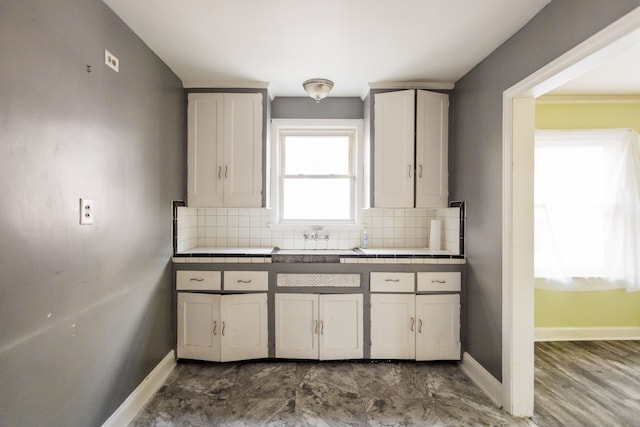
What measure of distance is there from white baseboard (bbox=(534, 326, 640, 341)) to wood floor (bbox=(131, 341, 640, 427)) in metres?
0.40

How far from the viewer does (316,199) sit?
3430mm

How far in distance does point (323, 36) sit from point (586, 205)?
3.14 m

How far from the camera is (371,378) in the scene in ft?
8.49

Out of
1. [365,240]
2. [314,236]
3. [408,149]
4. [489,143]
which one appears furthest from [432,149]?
[314,236]

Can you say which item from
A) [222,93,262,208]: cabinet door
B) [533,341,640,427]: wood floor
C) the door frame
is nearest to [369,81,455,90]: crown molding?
the door frame

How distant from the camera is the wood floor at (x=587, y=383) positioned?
2125 millimetres

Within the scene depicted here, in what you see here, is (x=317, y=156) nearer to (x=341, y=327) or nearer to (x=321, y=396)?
(x=341, y=327)

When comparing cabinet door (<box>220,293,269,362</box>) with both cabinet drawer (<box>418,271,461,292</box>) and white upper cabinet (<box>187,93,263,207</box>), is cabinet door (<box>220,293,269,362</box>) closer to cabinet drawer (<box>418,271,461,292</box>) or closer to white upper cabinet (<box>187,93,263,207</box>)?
white upper cabinet (<box>187,93,263,207</box>)

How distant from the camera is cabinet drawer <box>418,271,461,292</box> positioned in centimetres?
281

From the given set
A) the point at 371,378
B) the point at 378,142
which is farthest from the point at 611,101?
the point at 371,378

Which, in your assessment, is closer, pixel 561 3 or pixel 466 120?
pixel 561 3

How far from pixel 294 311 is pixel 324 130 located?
1.84 meters

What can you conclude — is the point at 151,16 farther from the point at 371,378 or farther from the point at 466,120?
the point at 371,378

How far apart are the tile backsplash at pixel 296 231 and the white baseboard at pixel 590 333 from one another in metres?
1.60
